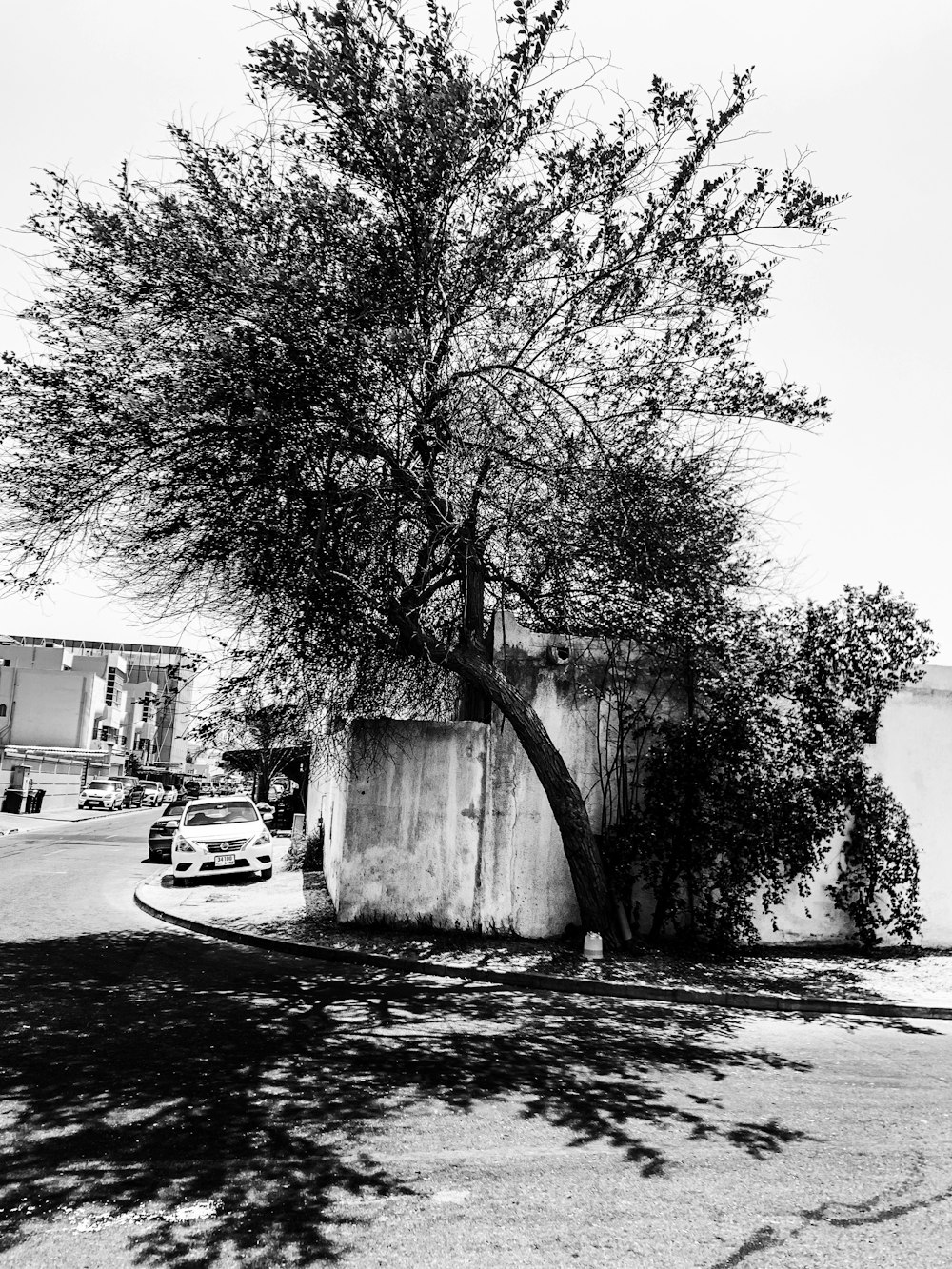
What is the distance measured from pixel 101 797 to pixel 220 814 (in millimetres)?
38260

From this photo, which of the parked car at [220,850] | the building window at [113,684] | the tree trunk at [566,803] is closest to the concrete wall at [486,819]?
the tree trunk at [566,803]

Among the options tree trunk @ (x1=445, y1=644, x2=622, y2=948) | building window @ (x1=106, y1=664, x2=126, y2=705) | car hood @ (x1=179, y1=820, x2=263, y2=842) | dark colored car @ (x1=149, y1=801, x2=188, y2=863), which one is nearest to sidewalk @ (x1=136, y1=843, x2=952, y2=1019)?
tree trunk @ (x1=445, y1=644, x2=622, y2=948)

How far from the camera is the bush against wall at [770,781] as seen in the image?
38.3ft

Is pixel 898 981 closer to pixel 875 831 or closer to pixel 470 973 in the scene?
pixel 875 831

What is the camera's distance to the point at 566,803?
11.5 m

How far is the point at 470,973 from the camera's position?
33.6 ft

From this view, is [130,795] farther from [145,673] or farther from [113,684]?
[145,673]

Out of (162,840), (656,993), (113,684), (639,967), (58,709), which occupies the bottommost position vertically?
(656,993)

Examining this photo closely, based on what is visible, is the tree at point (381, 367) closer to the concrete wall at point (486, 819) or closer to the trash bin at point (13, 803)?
the concrete wall at point (486, 819)

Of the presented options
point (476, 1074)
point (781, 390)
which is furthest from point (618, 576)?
point (476, 1074)

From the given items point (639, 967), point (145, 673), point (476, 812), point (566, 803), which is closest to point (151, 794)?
point (145, 673)

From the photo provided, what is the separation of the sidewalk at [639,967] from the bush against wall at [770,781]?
782 mm

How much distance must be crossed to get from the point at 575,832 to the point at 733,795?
1.98 meters

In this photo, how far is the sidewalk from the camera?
9.74 m
